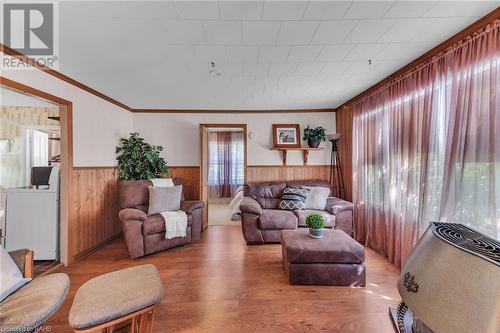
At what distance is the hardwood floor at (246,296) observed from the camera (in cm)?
175

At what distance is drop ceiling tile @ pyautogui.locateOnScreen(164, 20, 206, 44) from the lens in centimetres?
173

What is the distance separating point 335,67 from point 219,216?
4.15m

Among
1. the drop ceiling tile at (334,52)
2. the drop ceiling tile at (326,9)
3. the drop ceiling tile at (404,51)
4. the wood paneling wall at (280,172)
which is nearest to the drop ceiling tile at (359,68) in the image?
the drop ceiling tile at (404,51)

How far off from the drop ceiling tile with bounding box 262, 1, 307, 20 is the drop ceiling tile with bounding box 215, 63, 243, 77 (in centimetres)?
86

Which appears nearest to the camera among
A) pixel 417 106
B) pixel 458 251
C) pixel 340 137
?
pixel 458 251

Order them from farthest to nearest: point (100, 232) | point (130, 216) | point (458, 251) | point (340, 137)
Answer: point (340, 137) → point (100, 232) → point (130, 216) → point (458, 251)

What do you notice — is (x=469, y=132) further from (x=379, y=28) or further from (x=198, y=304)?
(x=198, y=304)

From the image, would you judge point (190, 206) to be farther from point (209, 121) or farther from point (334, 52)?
point (334, 52)

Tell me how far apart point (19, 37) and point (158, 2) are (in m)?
1.48

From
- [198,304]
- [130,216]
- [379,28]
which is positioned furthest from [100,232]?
[379,28]


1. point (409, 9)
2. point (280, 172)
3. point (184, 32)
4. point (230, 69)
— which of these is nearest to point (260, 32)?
point (184, 32)

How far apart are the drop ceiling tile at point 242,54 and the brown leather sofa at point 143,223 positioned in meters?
2.39

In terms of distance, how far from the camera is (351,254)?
7.37 ft

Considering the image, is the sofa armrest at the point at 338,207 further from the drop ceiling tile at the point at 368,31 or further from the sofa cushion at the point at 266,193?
the drop ceiling tile at the point at 368,31
